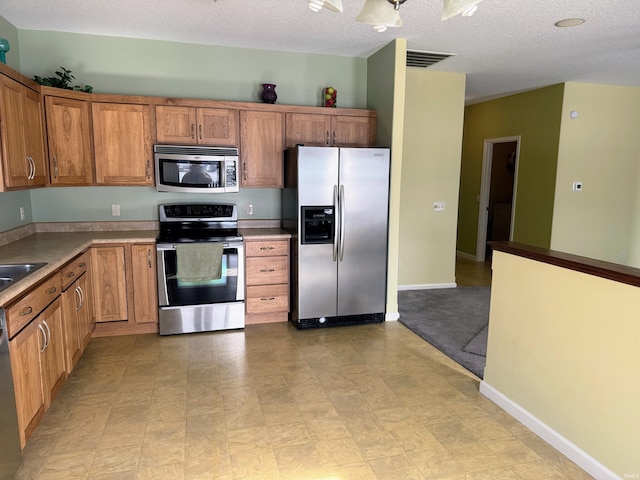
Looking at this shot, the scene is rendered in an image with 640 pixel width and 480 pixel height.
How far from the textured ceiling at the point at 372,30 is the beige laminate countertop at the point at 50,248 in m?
1.80

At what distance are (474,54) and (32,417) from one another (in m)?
4.65

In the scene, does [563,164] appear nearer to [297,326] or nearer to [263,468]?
[297,326]

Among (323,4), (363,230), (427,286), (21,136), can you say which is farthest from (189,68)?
(427,286)

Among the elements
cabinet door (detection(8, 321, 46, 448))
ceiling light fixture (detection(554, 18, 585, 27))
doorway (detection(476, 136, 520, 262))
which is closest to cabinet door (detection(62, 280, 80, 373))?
cabinet door (detection(8, 321, 46, 448))

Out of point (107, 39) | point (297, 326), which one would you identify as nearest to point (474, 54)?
point (297, 326)

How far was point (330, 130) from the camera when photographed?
14.3 ft

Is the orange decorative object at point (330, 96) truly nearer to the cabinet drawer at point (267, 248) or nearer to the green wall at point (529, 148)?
the cabinet drawer at point (267, 248)

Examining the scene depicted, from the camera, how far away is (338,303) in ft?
13.5

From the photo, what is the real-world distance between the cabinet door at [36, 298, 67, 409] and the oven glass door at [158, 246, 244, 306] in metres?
1.09

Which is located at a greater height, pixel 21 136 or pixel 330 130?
pixel 330 130

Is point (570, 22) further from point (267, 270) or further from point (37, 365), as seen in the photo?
point (37, 365)

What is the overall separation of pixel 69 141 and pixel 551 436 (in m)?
4.12

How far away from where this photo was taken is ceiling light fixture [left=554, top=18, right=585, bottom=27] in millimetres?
3340

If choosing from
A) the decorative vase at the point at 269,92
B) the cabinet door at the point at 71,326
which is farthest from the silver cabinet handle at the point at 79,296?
the decorative vase at the point at 269,92
